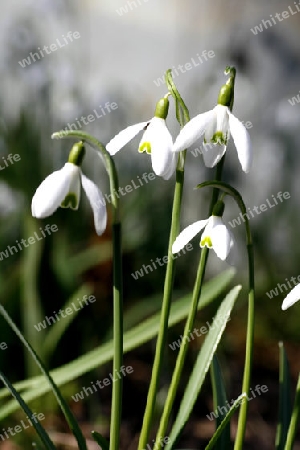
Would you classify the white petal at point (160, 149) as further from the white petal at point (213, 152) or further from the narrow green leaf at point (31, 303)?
the narrow green leaf at point (31, 303)

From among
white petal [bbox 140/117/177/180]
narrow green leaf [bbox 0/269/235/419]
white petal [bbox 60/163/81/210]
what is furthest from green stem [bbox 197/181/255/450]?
narrow green leaf [bbox 0/269/235/419]

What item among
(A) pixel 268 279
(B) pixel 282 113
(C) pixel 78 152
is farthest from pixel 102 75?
(C) pixel 78 152

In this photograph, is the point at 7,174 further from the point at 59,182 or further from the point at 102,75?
the point at 59,182

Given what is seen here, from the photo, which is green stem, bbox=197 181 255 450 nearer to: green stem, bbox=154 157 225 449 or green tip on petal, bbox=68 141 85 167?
green stem, bbox=154 157 225 449

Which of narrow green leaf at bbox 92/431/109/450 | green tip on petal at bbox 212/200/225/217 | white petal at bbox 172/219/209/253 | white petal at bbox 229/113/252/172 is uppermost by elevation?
white petal at bbox 229/113/252/172
